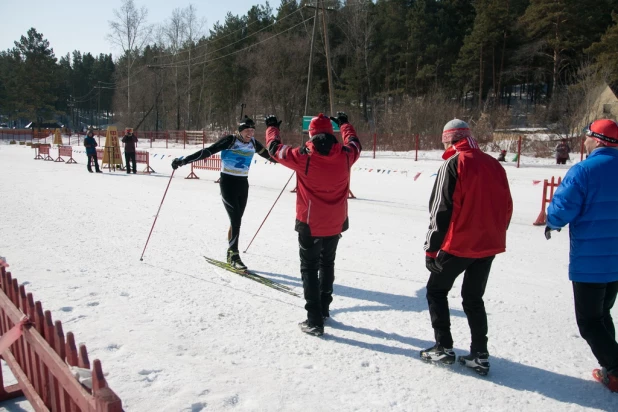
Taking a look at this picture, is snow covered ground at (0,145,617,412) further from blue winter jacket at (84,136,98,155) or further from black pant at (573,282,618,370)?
blue winter jacket at (84,136,98,155)

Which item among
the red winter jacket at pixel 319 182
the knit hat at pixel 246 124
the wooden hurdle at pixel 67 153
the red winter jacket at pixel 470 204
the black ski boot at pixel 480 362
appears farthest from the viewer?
the wooden hurdle at pixel 67 153

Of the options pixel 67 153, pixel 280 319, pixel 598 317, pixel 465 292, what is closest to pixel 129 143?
pixel 67 153

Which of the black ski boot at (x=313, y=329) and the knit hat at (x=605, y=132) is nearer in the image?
the knit hat at (x=605, y=132)

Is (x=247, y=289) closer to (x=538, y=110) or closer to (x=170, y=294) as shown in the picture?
(x=170, y=294)

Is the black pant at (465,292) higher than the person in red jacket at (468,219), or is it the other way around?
the person in red jacket at (468,219)

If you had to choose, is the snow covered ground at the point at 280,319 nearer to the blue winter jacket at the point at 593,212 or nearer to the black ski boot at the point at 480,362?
the black ski boot at the point at 480,362

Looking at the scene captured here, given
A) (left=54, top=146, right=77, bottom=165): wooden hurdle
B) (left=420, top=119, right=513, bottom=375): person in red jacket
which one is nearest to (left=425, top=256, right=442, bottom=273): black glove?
(left=420, top=119, right=513, bottom=375): person in red jacket

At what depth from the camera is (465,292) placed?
130 inches

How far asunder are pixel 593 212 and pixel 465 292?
1000mm

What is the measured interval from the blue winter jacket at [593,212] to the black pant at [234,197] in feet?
12.8

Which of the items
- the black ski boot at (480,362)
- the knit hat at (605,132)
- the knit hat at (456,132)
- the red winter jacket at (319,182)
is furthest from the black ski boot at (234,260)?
the knit hat at (605,132)

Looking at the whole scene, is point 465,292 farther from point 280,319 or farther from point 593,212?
point 280,319

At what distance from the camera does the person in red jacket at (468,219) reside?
3.03 metres

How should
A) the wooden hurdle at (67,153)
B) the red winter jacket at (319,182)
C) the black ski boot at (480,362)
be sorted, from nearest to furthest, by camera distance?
the black ski boot at (480,362) → the red winter jacket at (319,182) → the wooden hurdle at (67,153)
